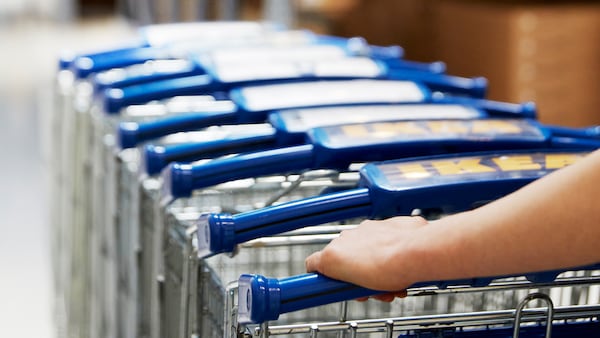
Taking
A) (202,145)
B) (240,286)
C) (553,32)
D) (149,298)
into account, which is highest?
(553,32)

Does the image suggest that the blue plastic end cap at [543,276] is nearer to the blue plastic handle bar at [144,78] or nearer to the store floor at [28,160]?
the blue plastic handle bar at [144,78]

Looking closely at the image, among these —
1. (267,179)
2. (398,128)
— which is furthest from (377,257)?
(267,179)

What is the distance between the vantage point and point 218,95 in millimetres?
2293

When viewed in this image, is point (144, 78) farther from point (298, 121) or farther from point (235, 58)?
point (298, 121)

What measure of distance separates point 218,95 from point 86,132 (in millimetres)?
503

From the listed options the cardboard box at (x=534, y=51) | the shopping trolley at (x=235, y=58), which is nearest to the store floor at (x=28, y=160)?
the shopping trolley at (x=235, y=58)

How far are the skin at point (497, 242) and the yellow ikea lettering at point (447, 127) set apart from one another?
644 mm

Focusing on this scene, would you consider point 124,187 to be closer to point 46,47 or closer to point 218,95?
point 218,95

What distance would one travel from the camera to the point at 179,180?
5.46ft

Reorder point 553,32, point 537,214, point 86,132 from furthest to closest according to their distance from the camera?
point 553,32 < point 86,132 < point 537,214

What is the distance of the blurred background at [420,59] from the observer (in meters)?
3.93

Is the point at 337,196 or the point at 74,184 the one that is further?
the point at 74,184

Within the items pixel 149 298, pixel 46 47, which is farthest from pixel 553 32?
pixel 46 47

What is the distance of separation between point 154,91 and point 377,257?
3.77 feet
